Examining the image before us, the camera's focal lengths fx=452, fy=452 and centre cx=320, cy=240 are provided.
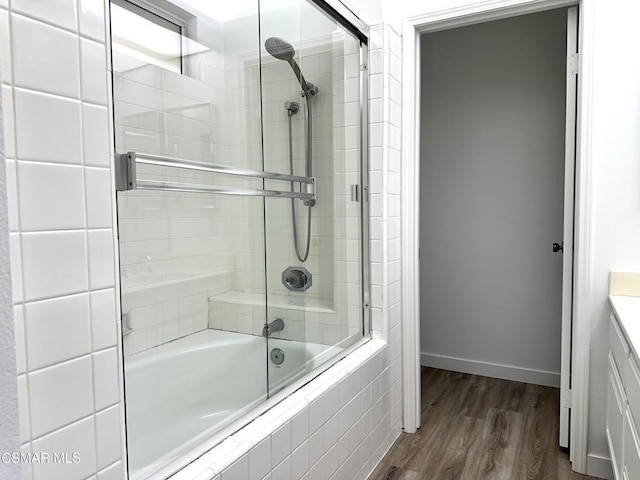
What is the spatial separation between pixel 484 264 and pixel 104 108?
8.99ft

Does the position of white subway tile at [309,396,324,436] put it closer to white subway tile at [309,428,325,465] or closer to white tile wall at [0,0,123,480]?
white subway tile at [309,428,325,465]

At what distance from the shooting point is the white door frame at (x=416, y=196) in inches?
77.2

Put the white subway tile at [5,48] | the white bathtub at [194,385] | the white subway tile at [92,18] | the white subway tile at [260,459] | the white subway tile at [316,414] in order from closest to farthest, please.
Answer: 1. the white subway tile at [5,48]
2. the white subway tile at [92,18]
3. the white bathtub at [194,385]
4. the white subway tile at [260,459]
5. the white subway tile at [316,414]

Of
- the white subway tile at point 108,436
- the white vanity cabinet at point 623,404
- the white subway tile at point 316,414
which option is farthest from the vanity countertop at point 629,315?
the white subway tile at point 108,436

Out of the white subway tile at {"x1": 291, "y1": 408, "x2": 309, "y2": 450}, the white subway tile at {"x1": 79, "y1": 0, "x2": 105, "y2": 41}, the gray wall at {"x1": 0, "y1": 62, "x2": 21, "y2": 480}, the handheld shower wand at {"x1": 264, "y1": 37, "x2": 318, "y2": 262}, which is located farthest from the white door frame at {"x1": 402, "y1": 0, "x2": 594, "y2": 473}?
the gray wall at {"x1": 0, "y1": 62, "x2": 21, "y2": 480}

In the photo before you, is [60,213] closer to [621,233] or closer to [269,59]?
[269,59]

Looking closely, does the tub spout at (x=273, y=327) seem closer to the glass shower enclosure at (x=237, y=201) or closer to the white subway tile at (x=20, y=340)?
the glass shower enclosure at (x=237, y=201)

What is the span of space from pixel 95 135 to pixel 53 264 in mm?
252

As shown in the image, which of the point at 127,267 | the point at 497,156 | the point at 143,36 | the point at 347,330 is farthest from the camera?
the point at 497,156

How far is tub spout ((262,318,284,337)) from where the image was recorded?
1.84m

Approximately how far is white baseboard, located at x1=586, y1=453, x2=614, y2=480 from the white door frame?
0.07ft

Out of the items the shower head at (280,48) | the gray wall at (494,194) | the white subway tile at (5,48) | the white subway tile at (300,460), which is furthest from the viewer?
the gray wall at (494,194)

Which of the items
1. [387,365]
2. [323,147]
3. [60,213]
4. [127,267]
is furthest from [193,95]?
[387,365]

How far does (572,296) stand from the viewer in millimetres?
2127
